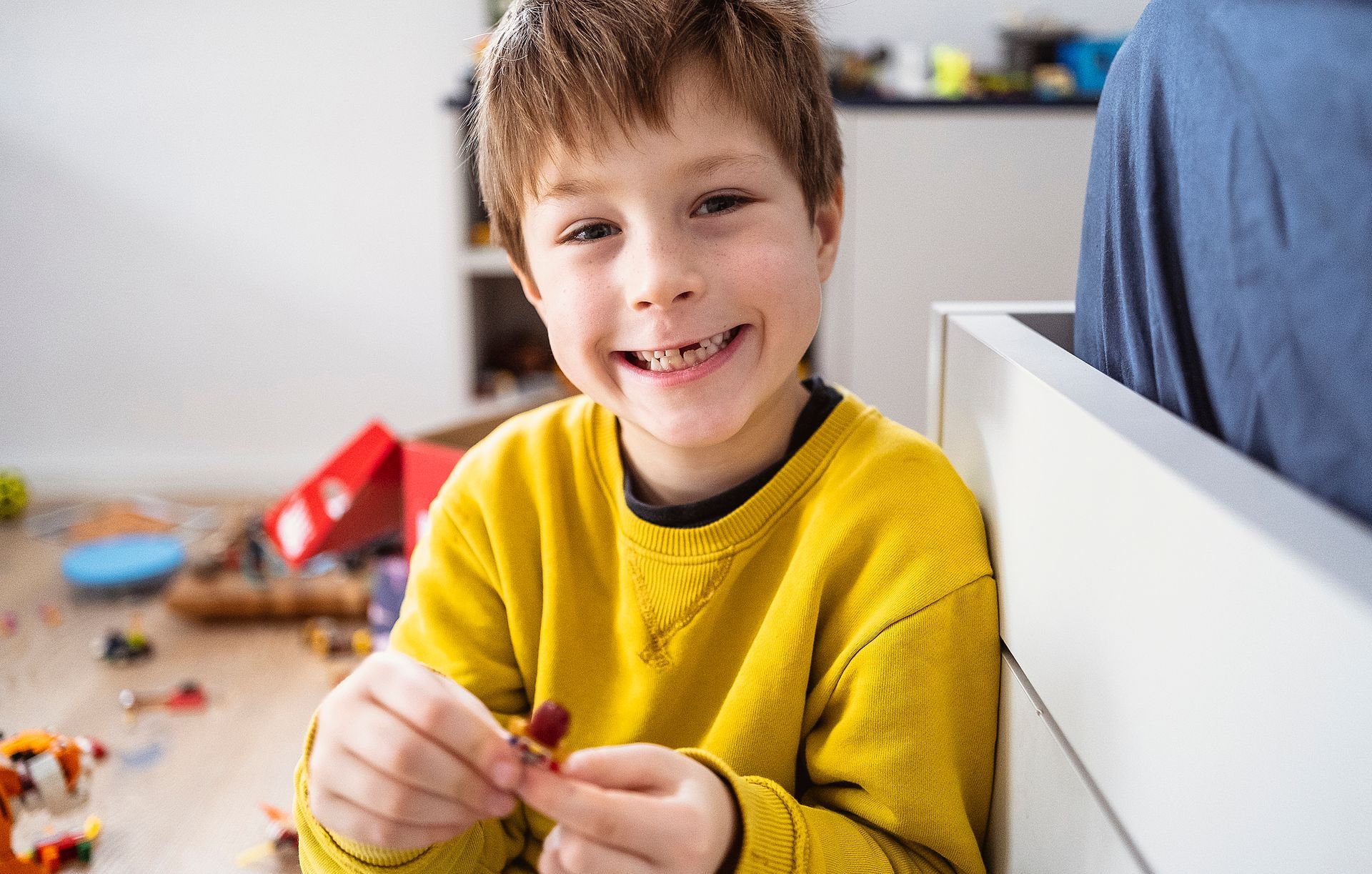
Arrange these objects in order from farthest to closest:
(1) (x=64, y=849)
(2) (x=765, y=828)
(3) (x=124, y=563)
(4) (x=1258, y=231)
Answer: (3) (x=124, y=563), (1) (x=64, y=849), (2) (x=765, y=828), (4) (x=1258, y=231)

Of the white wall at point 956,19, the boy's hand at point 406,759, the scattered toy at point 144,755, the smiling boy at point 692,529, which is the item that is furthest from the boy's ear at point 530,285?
the white wall at point 956,19

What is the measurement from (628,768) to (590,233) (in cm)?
36

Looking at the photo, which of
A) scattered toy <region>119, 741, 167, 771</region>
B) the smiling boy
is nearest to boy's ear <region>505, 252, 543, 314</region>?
the smiling boy

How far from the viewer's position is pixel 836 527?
0.67 metres

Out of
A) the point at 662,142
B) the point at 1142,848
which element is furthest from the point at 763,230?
the point at 1142,848

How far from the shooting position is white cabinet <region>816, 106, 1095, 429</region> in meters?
2.00

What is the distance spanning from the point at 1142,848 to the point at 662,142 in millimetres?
466

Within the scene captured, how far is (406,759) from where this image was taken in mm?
514

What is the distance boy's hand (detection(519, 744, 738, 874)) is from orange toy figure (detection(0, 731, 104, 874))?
2.04 ft

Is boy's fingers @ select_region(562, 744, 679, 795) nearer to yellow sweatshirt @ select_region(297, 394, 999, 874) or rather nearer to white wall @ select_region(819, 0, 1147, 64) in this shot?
yellow sweatshirt @ select_region(297, 394, 999, 874)

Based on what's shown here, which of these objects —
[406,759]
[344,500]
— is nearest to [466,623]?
[406,759]

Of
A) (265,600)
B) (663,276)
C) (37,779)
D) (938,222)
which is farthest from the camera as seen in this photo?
(938,222)

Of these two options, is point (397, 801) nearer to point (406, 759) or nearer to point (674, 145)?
point (406, 759)

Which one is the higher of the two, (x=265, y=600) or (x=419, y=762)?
(x=419, y=762)
